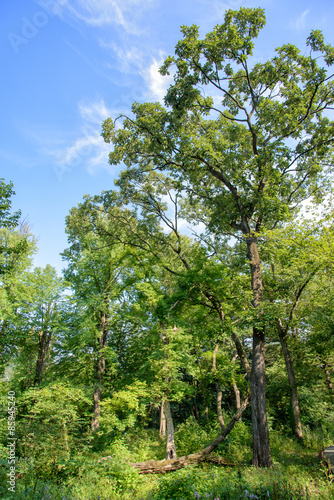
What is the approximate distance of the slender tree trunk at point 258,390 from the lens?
27.0ft

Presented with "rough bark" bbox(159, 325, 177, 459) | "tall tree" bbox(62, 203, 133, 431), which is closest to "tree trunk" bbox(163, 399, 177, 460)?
"rough bark" bbox(159, 325, 177, 459)

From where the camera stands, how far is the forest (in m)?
8.20

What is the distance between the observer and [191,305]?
13867 mm

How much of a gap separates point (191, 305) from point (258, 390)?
5.60 metres

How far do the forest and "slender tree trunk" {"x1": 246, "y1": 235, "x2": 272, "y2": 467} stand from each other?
0.15 feet

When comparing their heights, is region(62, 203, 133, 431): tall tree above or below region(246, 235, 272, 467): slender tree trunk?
above

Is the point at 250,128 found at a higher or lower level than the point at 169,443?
higher

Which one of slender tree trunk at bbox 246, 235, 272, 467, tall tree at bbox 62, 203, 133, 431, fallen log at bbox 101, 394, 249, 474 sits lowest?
fallen log at bbox 101, 394, 249, 474

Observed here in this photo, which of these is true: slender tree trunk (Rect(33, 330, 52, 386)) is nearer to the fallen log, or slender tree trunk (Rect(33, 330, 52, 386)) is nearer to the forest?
the forest

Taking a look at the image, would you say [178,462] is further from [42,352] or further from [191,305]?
[42,352]

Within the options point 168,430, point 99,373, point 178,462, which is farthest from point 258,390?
point 99,373

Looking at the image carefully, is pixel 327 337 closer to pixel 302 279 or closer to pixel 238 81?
pixel 302 279

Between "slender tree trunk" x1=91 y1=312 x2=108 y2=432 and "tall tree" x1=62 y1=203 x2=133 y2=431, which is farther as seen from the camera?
"tall tree" x1=62 y1=203 x2=133 y2=431

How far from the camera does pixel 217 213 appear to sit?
40.0ft
